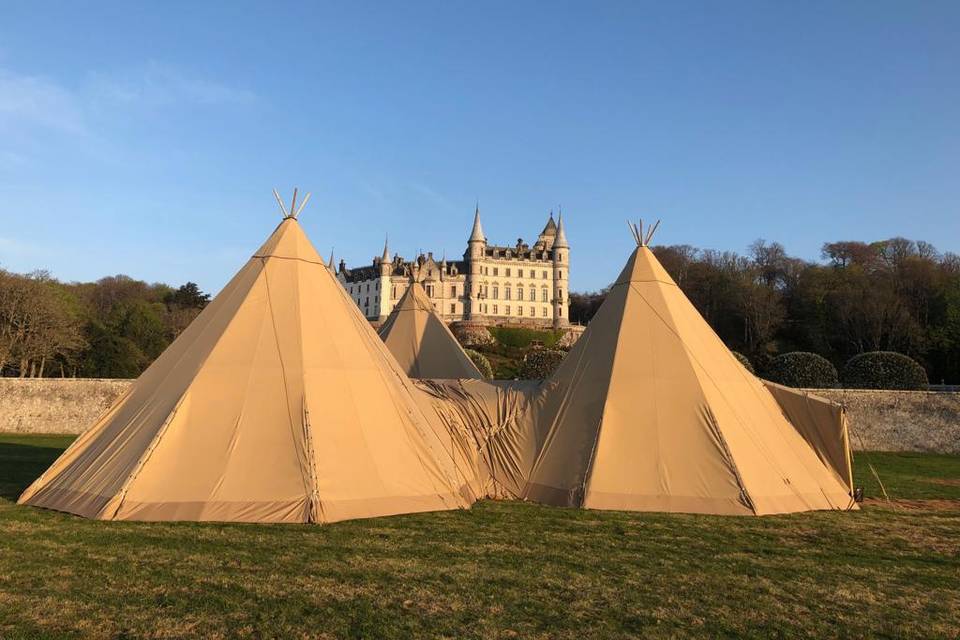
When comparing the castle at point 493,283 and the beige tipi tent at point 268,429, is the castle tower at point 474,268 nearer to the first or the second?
the castle at point 493,283

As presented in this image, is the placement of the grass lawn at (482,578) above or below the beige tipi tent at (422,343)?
below

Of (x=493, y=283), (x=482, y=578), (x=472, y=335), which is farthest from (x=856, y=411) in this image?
(x=493, y=283)

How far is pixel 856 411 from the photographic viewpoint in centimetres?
2480

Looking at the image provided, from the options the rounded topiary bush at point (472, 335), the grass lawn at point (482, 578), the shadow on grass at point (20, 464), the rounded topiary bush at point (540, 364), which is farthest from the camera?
the rounded topiary bush at point (472, 335)

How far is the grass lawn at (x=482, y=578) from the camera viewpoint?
5.00 m

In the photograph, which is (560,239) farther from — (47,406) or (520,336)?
(47,406)

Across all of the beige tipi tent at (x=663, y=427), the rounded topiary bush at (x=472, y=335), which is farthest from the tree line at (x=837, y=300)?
the beige tipi tent at (x=663, y=427)

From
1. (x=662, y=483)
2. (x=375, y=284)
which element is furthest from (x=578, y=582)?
(x=375, y=284)

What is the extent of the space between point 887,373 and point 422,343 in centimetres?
1953

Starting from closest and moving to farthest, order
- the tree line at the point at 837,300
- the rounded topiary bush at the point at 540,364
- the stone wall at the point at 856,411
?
the stone wall at the point at 856,411, the rounded topiary bush at the point at 540,364, the tree line at the point at 837,300

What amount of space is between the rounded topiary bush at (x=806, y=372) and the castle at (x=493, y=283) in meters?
58.6

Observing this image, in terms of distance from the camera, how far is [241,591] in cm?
560

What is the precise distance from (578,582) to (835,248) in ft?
265

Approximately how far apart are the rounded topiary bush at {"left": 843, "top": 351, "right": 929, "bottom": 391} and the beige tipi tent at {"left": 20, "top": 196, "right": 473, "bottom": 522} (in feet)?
76.5
